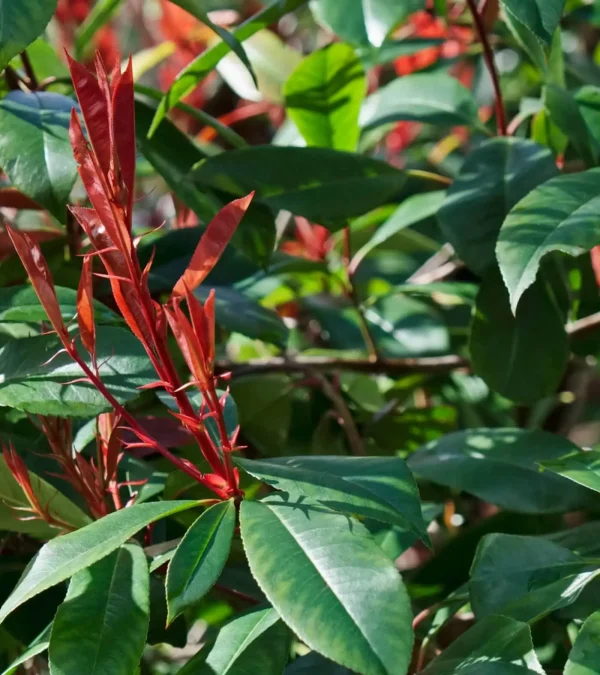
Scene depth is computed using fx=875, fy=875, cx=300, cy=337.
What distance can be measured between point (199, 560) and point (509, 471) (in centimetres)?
35

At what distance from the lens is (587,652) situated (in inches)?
19.0

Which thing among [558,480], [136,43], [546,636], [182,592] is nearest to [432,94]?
[558,480]

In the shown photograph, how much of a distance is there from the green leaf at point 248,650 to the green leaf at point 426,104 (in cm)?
67

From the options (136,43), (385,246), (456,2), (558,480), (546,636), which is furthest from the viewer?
(136,43)

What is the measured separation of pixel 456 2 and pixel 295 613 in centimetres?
121

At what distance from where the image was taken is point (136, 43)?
250cm

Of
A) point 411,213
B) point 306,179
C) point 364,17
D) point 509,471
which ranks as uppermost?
point 364,17

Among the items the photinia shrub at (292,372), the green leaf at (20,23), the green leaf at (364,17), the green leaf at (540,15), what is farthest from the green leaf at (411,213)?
the green leaf at (20,23)

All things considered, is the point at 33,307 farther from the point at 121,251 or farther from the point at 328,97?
A: the point at 328,97

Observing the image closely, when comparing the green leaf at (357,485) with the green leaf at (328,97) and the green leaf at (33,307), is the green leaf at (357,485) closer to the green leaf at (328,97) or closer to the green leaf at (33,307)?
the green leaf at (33,307)

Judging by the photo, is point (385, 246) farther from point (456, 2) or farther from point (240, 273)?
point (456, 2)

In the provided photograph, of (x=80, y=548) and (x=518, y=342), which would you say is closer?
(x=80, y=548)

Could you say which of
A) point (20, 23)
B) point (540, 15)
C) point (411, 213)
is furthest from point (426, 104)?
point (20, 23)

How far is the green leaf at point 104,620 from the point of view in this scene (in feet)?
1.61
